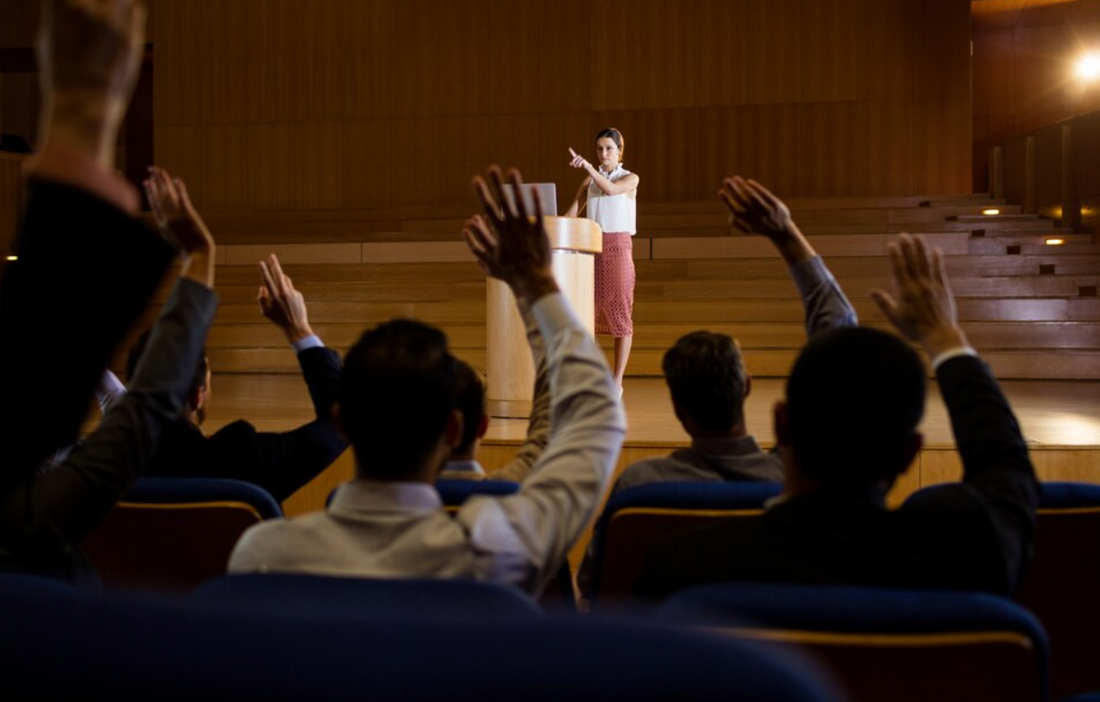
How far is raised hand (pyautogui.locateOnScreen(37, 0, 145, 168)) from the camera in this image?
0.65 metres

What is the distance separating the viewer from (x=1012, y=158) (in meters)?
9.83

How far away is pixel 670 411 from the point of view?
4758mm

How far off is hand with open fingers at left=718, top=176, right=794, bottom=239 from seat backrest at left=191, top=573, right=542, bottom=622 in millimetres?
1292

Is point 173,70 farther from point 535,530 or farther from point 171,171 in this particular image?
point 535,530

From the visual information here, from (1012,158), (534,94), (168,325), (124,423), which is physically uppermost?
(534,94)

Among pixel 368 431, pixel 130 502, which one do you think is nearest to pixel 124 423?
pixel 368 431

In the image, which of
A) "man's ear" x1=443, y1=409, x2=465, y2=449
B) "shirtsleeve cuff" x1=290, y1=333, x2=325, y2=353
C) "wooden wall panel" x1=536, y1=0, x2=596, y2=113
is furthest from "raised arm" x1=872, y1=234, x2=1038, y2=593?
"wooden wall panel" x1=536, y1=0, x2=596, y2=113

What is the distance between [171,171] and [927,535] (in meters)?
11.4

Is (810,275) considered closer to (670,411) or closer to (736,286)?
(670,411)

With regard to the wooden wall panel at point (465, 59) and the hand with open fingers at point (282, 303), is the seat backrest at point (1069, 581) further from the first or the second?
the wooden wall panel at point (465, 59)

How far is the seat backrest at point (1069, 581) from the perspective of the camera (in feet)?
5.38

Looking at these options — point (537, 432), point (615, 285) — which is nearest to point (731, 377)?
point (537, 432)

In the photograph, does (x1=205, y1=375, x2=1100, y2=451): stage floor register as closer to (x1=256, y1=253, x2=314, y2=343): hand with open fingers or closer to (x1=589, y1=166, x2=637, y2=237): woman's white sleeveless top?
(x1=589, y1=166, x2=637, y2=237): woman's white sleeveless top

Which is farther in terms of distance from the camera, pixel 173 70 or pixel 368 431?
pixel 173 70
